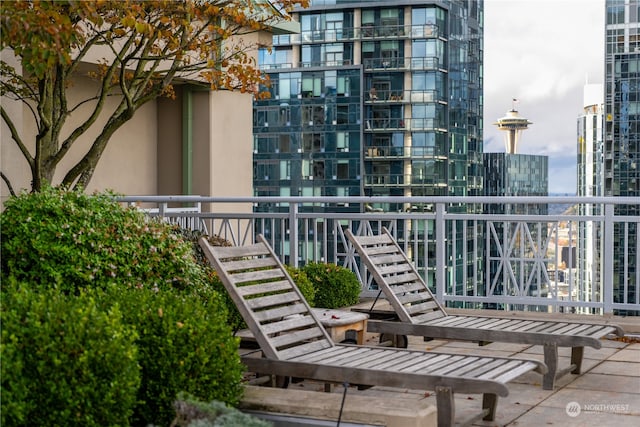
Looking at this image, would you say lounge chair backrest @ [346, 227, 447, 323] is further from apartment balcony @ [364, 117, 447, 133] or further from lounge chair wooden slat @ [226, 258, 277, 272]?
apartment balcony @ [364, 117, 447, 133]

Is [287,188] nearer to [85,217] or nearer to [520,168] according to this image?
[520,168]

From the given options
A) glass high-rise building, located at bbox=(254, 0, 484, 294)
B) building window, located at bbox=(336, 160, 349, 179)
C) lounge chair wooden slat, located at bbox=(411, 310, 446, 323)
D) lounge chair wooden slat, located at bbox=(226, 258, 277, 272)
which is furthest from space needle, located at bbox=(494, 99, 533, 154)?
lounge chair wooden slat, located at bbox=(226, 258, 277, 272)

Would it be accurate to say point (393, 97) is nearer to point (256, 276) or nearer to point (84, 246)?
point (256, 276)

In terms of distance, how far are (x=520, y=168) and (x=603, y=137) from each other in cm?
1492

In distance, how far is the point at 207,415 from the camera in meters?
4.04

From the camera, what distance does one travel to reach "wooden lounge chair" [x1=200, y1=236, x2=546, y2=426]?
4.88 metres

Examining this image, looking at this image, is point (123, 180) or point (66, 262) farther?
point (123, 180)

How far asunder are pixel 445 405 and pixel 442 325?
2049 mm

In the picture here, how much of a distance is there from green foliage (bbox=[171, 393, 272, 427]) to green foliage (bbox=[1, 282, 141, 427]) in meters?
0.21

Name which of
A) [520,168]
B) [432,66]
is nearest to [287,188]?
[432,66]

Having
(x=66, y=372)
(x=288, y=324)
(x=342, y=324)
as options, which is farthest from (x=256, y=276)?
(x=66, y=372)

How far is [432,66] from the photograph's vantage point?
5416 cm

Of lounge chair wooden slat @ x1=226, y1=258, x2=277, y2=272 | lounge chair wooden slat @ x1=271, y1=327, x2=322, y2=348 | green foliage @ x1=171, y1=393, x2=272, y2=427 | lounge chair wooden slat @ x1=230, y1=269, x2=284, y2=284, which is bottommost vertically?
green foliage @ x1=171, y1=393, x2=272, y2=427

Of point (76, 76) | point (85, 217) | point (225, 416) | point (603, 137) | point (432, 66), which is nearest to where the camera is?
point (225, 416)
